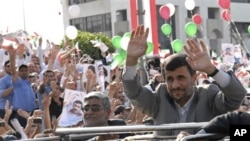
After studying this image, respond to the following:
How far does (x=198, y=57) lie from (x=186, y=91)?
270 mm

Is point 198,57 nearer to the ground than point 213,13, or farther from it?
nearer to the ground

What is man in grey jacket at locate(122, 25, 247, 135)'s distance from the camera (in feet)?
13.6

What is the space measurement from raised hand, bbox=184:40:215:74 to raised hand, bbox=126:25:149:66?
491 millimetres

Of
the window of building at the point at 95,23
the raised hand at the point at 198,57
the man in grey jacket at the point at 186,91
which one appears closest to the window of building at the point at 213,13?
the window of building at the point at 95,23

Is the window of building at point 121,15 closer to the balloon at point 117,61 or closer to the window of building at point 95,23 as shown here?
the window of building at point 95,23

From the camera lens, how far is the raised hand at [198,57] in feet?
13.5

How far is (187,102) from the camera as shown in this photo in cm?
434

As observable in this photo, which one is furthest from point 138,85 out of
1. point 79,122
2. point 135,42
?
point 79,122

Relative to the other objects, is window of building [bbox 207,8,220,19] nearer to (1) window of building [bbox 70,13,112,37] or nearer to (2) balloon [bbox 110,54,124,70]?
(1) window of building [bbox 70,13,112,37]

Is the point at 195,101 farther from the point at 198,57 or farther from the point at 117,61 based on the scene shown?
the point at 117,61

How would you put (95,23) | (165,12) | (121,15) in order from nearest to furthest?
(165,12), (121,15), (95,23)

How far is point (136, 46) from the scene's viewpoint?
4.66 meters

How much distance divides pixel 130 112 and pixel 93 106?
339 cm

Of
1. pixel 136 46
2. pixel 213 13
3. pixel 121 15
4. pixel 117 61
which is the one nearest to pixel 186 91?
pixel 136 46
